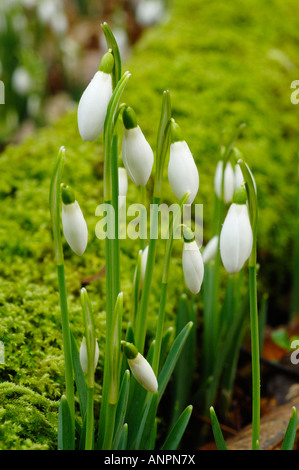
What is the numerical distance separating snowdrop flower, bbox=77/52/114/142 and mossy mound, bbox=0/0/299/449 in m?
0.53

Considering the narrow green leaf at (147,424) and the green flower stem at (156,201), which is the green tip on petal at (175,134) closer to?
the green flower stem at (156,201)

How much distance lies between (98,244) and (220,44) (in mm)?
1837

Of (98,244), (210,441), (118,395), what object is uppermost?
(98,244)

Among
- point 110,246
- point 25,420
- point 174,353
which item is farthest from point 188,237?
point 25,420

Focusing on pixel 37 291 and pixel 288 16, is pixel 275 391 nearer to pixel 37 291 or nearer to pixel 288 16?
pixel 37 291

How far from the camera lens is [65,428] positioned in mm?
989

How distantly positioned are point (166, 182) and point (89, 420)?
1169mm

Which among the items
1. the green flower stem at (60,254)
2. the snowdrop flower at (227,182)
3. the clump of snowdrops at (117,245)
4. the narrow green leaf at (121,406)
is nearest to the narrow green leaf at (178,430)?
the clump of snowdrops at (117,245)

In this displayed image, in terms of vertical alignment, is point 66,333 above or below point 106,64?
below

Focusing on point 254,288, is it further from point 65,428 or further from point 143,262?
point 65,428

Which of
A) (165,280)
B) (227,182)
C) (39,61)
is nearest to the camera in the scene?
(165,280)

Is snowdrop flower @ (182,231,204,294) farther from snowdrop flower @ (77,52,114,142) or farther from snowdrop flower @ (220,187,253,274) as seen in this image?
snowdrop flower @ (77,52,114,142)

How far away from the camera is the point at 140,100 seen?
233 centimetres
